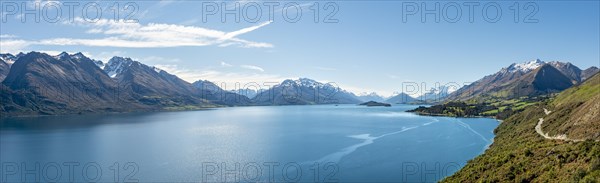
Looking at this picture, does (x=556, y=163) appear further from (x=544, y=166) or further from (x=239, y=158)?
(x=239, y=158)

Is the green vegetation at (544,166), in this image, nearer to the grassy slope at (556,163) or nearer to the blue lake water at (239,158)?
the grassy slope at (556,163)

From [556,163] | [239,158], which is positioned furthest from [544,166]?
[239,158]

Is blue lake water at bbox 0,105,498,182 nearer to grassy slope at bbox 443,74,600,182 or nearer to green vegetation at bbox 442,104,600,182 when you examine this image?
green vegetation at bbox 442,104,600,182

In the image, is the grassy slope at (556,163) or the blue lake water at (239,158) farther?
the blue lake water at (239,158)

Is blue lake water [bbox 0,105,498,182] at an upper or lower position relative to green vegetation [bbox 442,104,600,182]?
lower

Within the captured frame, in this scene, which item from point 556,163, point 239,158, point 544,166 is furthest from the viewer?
point 239,158

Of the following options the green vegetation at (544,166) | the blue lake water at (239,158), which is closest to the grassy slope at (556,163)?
the green vegetation at (544,166)

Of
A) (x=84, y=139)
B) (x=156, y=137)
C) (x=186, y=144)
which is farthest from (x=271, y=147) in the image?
(x=84, y=139)

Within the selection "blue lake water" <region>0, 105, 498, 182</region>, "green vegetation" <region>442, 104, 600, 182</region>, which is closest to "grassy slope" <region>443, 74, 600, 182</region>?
"green vegetation" <region>442, 104, 600, 182</region>

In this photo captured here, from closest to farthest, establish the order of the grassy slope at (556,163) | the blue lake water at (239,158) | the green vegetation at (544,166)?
1. the green vegetation at (544,166)
2. the grassy slope at (556,163)
3. the blue lake water at (239,158)

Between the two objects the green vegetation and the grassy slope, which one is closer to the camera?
the green vegetation

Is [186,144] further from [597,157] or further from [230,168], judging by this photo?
[597,157]

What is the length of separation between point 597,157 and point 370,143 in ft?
320

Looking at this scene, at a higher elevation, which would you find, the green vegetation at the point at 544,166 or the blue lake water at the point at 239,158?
the green vegetation at the point at 544,166
